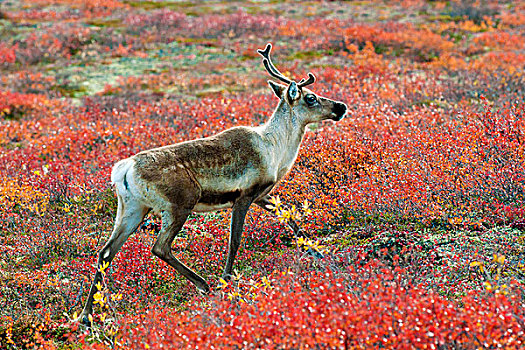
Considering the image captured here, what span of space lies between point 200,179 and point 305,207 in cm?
172

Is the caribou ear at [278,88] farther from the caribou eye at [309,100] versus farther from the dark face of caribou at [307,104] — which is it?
the caribou eye at [309,100]

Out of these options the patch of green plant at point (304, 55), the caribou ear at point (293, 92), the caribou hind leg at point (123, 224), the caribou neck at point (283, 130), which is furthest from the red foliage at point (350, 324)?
the patch of green plant at point (304, 55)

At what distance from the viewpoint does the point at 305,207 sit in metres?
5.81

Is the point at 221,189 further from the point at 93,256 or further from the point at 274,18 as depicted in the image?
the point at 274,18

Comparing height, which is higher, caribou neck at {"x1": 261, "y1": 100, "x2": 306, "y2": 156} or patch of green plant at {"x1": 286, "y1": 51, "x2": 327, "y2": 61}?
caribou neck at {"x1": 261, "y1": 100, "x2": 306, "y2": 156}

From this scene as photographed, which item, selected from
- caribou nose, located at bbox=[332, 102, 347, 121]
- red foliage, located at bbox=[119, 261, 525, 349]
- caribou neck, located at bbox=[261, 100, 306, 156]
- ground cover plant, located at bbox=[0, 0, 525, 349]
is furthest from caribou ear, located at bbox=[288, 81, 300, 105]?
red foliage, located at bbox=[119, 261, 525, 349]

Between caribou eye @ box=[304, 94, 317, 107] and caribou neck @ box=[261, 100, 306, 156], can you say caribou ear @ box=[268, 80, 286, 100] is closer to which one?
caribou neck @ box=[261, 100, 306, 156]

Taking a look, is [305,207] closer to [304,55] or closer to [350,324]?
[350,324]

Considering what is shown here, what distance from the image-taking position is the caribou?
6.64m

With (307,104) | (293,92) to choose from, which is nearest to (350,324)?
(293,92)

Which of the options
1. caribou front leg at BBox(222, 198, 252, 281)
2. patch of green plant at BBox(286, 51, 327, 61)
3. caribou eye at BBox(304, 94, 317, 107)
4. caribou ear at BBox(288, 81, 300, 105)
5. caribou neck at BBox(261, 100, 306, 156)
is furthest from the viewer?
patch of green plant at BBox(286, 51, 327, 61)

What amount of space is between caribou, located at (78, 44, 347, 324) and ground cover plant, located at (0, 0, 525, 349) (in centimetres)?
59

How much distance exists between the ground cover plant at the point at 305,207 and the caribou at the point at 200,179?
23.3 inches

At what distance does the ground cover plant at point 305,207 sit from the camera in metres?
4.82
